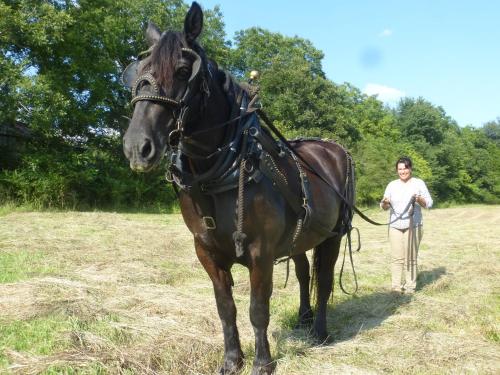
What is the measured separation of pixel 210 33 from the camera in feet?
101

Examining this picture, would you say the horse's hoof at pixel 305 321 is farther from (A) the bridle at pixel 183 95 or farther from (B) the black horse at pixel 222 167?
(A) the bridle at pixel 183 95

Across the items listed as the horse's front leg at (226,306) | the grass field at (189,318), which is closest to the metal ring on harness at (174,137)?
the horse's front leg at (226,306)

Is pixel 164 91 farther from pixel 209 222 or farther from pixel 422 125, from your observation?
pixel 422 125

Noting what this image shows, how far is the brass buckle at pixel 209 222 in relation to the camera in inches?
109

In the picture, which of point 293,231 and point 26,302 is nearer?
point 293,231

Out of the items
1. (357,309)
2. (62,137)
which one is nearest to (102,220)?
(62,137)

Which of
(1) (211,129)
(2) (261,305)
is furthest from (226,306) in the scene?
(1) (211,129)

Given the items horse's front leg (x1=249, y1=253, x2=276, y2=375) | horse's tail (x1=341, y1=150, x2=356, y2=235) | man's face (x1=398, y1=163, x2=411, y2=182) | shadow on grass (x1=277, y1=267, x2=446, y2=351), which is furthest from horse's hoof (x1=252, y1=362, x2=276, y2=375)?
man's face (x1=398, y1=163, x2=411, y2=182)

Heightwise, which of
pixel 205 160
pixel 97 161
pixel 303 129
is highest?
pixel 303 129

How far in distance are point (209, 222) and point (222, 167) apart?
373 millimetres

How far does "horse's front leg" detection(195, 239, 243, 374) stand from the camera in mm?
3072

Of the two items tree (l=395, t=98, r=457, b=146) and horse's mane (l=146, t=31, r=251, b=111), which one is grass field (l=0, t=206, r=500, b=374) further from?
tree (l=395, t=98, r=457, b=146)

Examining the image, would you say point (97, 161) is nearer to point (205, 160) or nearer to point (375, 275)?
point (375, 275)

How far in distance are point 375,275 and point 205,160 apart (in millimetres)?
5011
